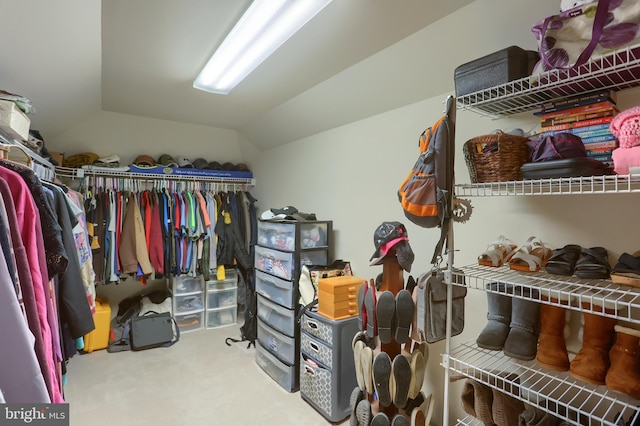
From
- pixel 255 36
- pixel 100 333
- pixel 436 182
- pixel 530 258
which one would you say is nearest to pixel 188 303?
pixel 100 333

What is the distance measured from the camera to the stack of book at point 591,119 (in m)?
1.14

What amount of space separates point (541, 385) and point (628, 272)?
2.53ft

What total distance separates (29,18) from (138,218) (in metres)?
2.27

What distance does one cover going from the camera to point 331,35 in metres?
1.90

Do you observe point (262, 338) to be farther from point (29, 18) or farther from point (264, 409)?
point (29, 18)

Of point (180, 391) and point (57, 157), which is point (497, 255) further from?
point (57, 157)

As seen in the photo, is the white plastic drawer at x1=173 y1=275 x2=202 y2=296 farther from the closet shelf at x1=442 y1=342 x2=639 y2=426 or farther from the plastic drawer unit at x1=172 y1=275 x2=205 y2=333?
the closet shelf at x1=442 y1=342 x2=639 y2=426

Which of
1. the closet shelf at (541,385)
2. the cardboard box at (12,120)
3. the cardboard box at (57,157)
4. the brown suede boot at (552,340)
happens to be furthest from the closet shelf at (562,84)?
the cardboard box at (57,157)

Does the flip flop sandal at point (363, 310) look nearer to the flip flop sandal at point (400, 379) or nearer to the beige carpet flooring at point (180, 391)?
the flip flop sandal at point (400, 379)

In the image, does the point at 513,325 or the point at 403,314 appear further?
the point at 403,314

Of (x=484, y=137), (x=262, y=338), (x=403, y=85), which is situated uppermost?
(x=403, y=85)

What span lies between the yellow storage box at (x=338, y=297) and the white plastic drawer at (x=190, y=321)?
213 cm

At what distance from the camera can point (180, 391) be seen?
2.56 metres

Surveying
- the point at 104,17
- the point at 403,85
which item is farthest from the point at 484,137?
the point at 104,17
